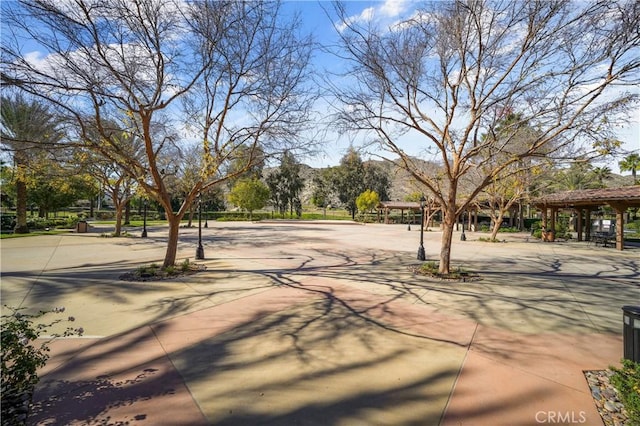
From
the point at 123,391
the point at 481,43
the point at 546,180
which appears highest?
the point at 481,43

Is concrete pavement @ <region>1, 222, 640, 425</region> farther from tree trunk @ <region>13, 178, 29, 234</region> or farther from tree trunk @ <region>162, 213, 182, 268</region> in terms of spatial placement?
tree trunk @ <region>13, 178, 29, 234</region>

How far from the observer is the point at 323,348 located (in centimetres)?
495

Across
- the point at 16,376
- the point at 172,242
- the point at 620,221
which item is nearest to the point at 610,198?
the point at 620,221

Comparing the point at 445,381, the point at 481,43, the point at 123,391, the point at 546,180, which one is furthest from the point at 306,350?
the point at 546,180

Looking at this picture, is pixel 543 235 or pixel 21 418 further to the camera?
pixel 543 235

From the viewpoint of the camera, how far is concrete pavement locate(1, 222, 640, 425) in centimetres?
348

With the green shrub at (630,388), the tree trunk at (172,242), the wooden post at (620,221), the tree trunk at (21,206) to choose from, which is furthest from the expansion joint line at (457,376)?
the tree trunk at (21,206)

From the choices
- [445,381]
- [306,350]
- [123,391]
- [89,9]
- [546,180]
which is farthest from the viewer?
[546,180]

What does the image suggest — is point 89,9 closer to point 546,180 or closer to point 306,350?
point 306,350

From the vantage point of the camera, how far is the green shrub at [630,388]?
9.98 ft

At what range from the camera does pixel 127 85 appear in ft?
29.2

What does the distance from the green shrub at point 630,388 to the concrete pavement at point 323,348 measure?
1.20ft

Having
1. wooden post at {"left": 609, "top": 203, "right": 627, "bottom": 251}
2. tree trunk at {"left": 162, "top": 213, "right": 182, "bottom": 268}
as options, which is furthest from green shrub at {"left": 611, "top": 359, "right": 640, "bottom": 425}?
wooden post at {"left": 609, "top": 203, "right": 627, "bottom": 251}

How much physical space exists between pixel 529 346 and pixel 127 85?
10.9m
